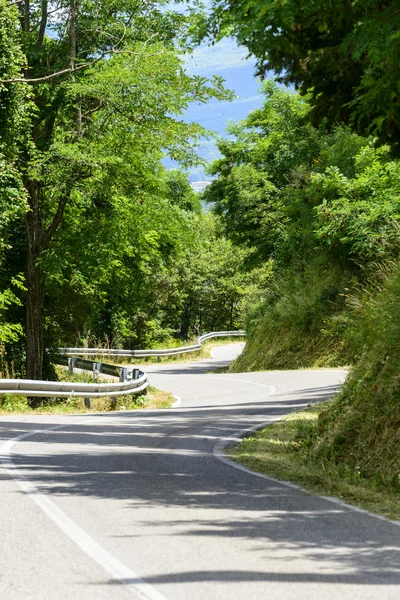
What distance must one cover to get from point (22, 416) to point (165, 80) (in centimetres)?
951

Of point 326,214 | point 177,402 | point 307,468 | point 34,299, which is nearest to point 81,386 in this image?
point 177,402

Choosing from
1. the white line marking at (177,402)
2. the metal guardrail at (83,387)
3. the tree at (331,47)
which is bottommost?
the white line marking at (177,402)

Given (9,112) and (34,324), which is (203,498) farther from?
(34,324)

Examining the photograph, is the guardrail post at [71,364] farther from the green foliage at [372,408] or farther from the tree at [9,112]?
the green foliage at [372,408]

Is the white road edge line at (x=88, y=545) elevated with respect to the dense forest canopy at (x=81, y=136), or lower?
lower

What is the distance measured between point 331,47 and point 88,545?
6536 millimetres

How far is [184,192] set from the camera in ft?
189

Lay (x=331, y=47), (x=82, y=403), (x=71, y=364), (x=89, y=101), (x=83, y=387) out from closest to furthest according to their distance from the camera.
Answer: (x=331, y=47)
(x=83, y=387)
(x=82, y=403)
(x=89, y=101)
(x=71, y=364)

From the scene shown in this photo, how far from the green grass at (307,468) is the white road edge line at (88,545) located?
2.68 meters

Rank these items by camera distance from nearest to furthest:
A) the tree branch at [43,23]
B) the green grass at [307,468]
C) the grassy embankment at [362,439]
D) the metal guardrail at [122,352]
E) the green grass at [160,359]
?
the green grass at [307,468] → the grassy embankment at [362,439] → the tree branch at [43,23] → the metal guardrail at [122,352] → the green grass at [160,359]

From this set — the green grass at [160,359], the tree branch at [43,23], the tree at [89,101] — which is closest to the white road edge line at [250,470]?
the tree at [89,101]

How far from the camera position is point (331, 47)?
1055 centimetres

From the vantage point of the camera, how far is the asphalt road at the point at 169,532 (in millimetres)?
5477

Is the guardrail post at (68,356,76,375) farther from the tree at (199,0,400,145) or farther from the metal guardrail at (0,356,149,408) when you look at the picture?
the tree at (199,0,400,145)
